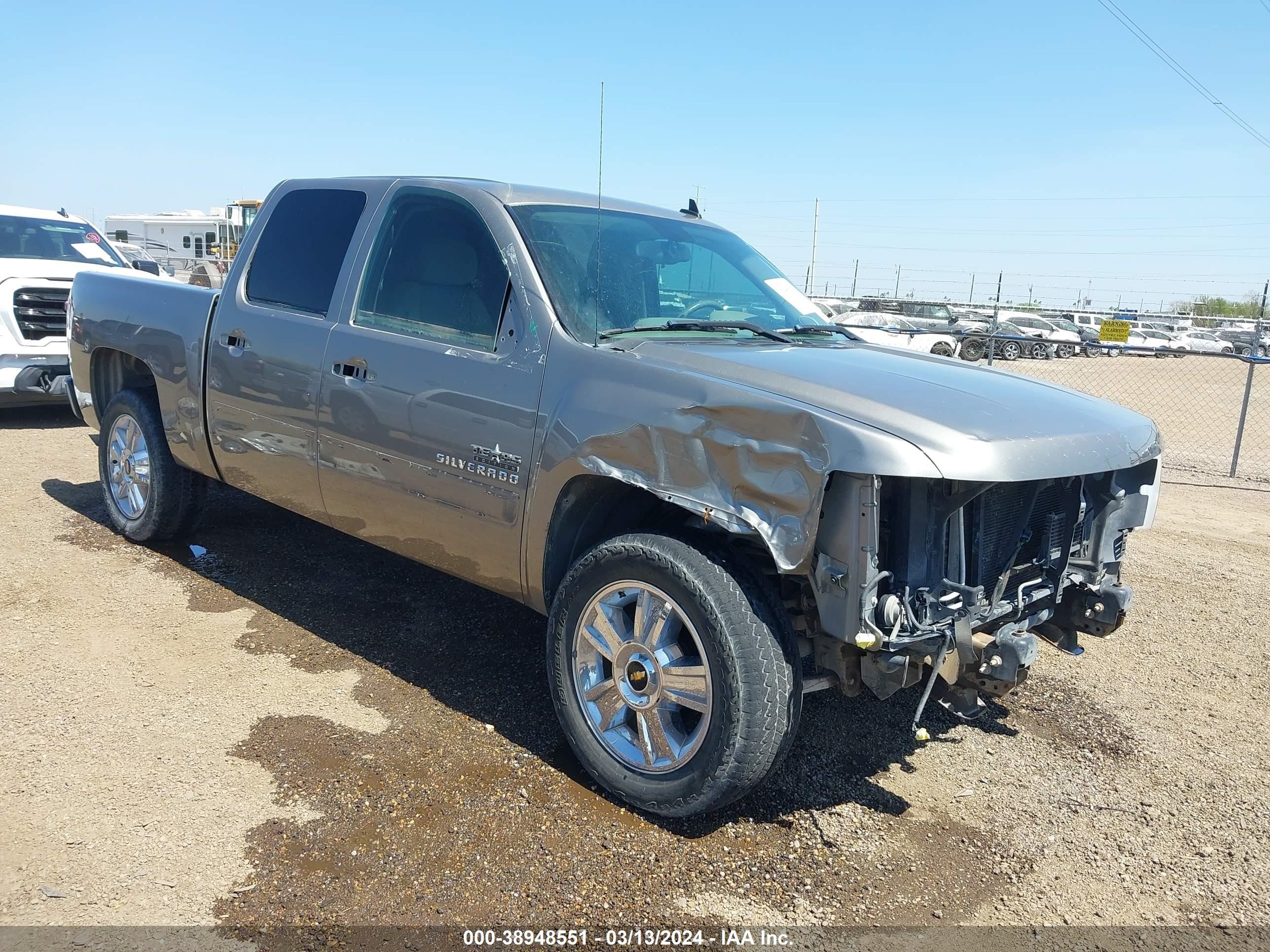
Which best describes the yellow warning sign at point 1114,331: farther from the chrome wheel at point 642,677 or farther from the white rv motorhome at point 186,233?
the white rv motorhome at point 186,233

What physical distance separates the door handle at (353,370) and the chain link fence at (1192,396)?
231 inches

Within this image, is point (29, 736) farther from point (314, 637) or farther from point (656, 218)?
point (656, 218)

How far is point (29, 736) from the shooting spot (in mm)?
3529

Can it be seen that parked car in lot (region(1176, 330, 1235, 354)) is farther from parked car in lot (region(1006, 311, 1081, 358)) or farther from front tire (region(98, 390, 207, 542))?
front tire (region(98, 390, 207, 542))

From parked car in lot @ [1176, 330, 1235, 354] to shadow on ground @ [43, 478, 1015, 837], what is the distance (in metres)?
36.4

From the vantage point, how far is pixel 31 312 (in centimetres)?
901

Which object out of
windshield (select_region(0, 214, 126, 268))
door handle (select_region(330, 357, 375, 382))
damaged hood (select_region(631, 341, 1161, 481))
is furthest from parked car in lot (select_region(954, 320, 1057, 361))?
door handle (select_region(330, 357, 375, 382))

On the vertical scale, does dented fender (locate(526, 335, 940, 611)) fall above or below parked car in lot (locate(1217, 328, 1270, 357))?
above

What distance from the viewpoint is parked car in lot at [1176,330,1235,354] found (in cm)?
3741

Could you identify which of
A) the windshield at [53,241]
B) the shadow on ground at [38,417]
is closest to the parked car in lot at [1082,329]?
the windshield at [53,241]

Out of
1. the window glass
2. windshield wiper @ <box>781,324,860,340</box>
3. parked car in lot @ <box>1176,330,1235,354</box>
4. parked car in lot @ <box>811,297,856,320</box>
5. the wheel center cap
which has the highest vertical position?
the window glass

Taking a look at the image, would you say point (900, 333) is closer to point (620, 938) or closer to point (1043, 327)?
point (1043, 327)

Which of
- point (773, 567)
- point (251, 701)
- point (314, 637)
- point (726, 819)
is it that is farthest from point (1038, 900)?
point (314, 637)

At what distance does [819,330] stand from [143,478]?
13.0 feet
